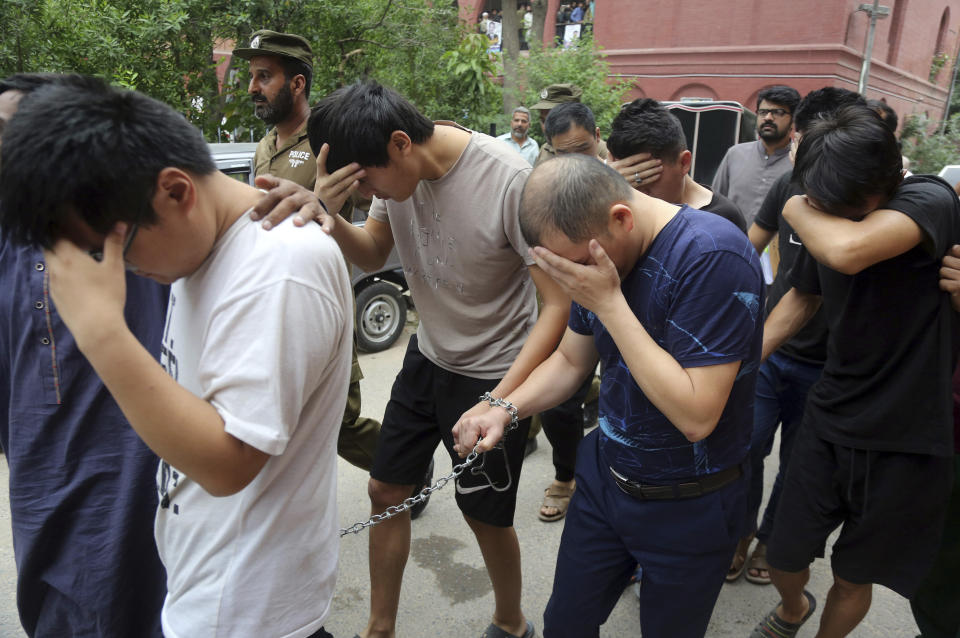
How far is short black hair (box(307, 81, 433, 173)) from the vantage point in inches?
87.9

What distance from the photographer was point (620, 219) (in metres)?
1.67

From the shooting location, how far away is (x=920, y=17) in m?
21.5

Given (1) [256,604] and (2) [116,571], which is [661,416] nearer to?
(1) [256,604]

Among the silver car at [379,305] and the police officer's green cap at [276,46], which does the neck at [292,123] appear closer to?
the police officer's green cap at [276,46]

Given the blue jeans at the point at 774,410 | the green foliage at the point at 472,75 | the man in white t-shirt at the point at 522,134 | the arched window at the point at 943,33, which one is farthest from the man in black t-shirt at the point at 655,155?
the arched window at the point at 943,33

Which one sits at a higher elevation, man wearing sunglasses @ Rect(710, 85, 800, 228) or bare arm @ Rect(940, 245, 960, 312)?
bare arm @ Rect(940, 245, 960, 312)

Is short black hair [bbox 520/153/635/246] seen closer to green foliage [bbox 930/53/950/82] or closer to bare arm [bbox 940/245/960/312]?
bare arm [bbox 940/245/960/312]

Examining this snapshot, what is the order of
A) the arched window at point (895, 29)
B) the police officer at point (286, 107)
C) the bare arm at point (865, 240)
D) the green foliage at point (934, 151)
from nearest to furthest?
the bare arm at point (865, 240) < the police officer at point (286, 107) < the green foliage at point (934, 151) < the arched window at point (895, 29)

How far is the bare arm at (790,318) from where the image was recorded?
103 inches

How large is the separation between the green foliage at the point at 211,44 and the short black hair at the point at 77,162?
18.1 ft

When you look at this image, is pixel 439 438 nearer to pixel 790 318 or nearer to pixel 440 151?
pixel 440 151

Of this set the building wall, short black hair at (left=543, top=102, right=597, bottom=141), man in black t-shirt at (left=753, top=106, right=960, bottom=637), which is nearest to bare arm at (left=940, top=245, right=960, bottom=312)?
man in black t-shirt at (left=753, top=106, right=960, bottom=637)

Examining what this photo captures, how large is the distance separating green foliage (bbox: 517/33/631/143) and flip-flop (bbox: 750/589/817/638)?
1027cm

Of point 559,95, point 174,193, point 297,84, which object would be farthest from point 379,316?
point 174,193
